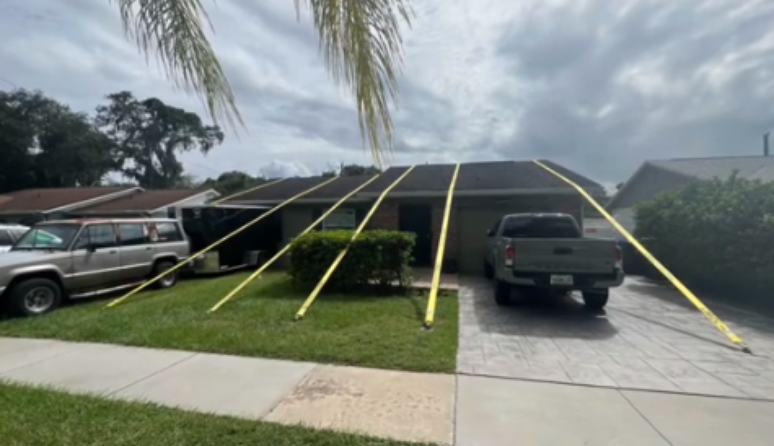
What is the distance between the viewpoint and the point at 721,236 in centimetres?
868

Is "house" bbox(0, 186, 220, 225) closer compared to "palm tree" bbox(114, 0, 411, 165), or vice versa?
"palm tree" bbox(114, 0, 411, 165)

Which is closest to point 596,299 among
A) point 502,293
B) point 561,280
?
point 561,280

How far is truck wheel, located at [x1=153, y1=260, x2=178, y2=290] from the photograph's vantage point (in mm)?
10336

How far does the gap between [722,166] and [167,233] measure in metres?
21.1

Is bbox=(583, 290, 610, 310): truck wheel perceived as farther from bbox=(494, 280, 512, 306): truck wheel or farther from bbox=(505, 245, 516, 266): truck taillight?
bbox=(505, 245, 516, 266): truck taillight

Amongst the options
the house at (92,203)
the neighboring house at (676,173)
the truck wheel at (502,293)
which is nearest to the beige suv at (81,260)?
the truck wheel at (502,293)

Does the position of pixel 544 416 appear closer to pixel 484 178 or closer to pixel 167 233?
pixel 167 233

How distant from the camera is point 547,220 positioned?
9.33 meters

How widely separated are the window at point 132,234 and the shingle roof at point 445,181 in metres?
5.57

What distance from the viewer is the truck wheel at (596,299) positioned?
7.64 m

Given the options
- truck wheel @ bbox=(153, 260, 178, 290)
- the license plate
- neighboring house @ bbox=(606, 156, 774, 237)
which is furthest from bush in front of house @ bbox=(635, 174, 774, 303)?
truck wheel @ bbox=(153, 260, 178, 290)

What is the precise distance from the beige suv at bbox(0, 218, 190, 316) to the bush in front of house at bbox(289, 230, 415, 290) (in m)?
3.88

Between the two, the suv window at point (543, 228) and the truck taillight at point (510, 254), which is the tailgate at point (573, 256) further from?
the suv window at point (543, 228)

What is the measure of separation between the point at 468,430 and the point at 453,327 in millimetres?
3202
